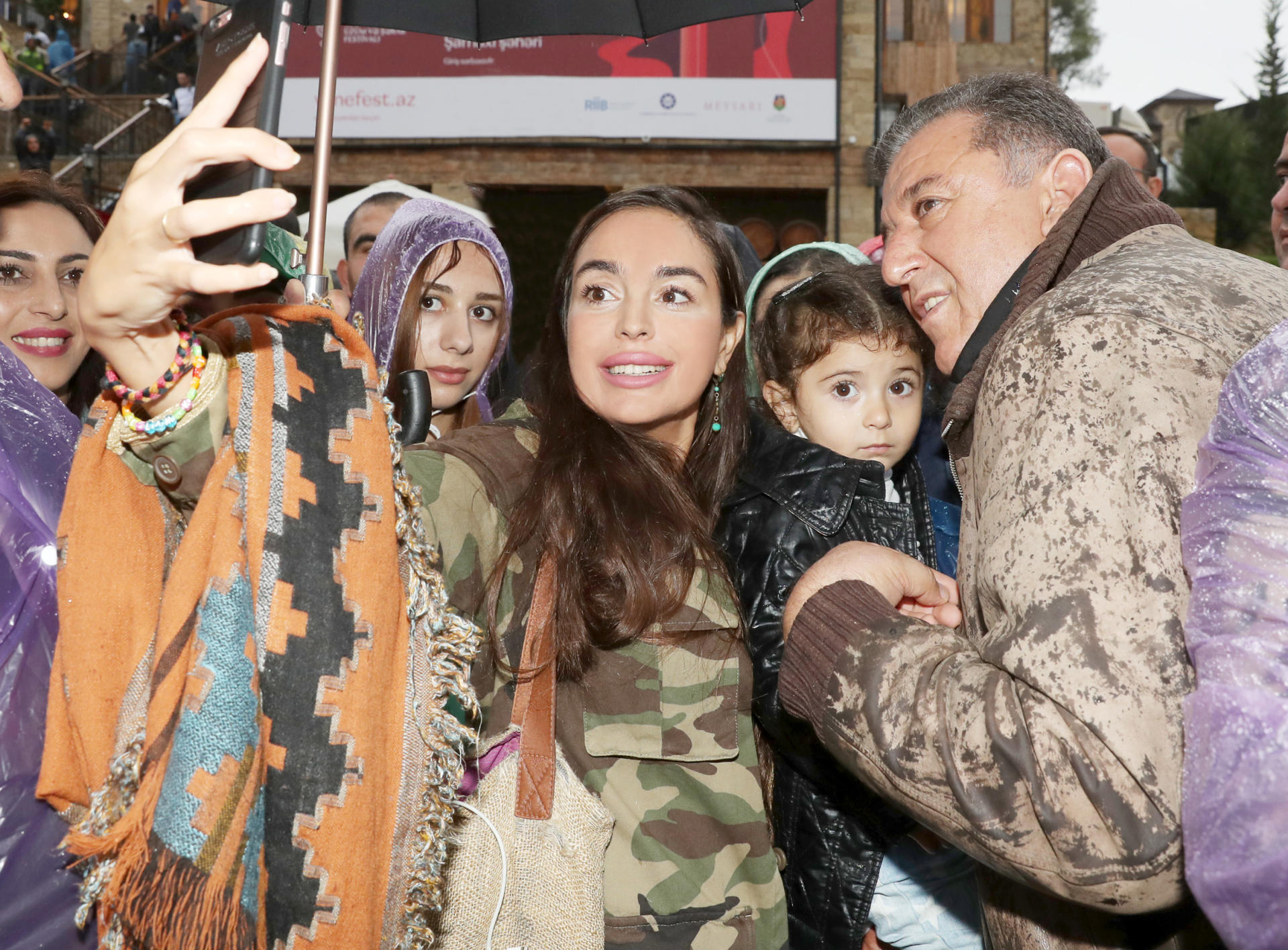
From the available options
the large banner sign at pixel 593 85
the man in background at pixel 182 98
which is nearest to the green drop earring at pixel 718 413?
the large banner sign at pixel 593 85

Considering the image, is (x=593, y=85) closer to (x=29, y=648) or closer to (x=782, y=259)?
(x=782, y=259)

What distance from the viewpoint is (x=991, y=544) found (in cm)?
148

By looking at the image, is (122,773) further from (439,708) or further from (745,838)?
(745,838)

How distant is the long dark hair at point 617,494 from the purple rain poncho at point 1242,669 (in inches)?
43.5

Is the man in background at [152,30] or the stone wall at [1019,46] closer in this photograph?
the stone wall at [1019,46]

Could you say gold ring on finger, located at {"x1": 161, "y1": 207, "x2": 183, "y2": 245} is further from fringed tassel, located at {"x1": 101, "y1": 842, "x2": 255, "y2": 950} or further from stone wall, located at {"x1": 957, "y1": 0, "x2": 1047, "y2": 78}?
stone wall, located at {"x1": 957, "y1": 0, "x2": 1047, "y2": 78}

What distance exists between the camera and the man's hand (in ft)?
5.71

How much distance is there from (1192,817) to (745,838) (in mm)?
A: 1046

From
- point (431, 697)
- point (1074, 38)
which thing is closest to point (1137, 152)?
point (431, 697)

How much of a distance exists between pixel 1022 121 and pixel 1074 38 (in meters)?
38.4

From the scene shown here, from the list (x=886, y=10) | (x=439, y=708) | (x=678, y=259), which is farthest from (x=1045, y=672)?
(x=886, y=10)

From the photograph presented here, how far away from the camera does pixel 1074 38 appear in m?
35.2

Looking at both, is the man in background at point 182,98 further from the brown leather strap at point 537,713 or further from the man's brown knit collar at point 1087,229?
the man's brown knit collar at point 1087,229

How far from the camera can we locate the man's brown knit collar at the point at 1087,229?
180 cm
